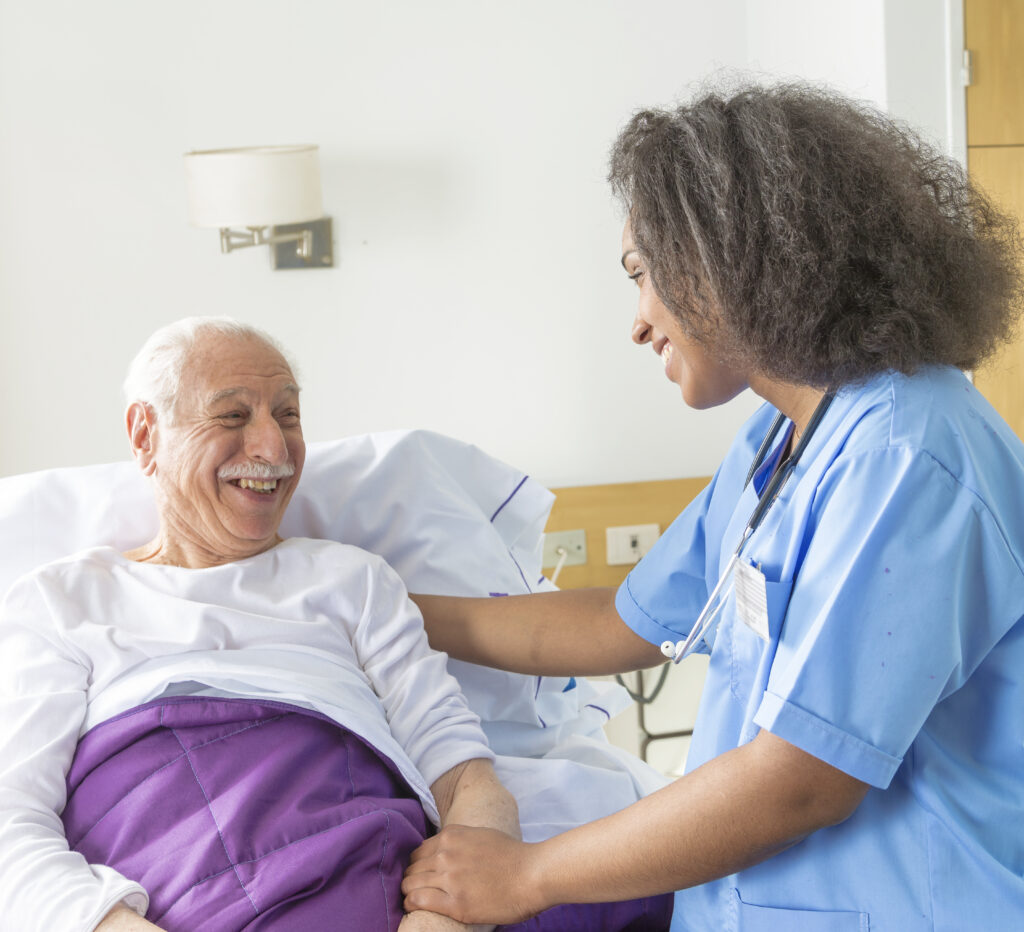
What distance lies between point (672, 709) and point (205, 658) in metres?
1.65

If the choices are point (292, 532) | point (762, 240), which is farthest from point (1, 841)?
point (762, 240)

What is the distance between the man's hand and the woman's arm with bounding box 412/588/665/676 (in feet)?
1.99

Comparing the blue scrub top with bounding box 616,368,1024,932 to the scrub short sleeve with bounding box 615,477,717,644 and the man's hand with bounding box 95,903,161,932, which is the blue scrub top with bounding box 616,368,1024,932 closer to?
the scrub short sleeve with bounding box 615,477,717,644

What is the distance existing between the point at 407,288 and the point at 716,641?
1612 mm

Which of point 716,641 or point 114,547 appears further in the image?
point 114,547

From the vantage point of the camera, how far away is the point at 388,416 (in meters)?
2.62

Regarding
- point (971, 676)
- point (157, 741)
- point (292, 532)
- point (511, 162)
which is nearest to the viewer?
point (971, 676)

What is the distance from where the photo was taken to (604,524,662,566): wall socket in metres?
2.62

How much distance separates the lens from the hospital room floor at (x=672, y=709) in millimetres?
2658

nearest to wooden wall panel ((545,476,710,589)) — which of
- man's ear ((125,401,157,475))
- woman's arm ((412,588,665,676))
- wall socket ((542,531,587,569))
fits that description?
wall socket ((542,531,587,569))

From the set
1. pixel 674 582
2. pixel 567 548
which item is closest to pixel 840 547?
pixel 674 582

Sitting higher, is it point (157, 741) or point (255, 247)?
point (255, 247)

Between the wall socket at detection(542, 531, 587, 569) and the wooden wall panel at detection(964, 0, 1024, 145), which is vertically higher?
the wooden wall panel at detection(964, 0, 1024, 145)

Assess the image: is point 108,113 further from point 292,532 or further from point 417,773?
point 417,773
